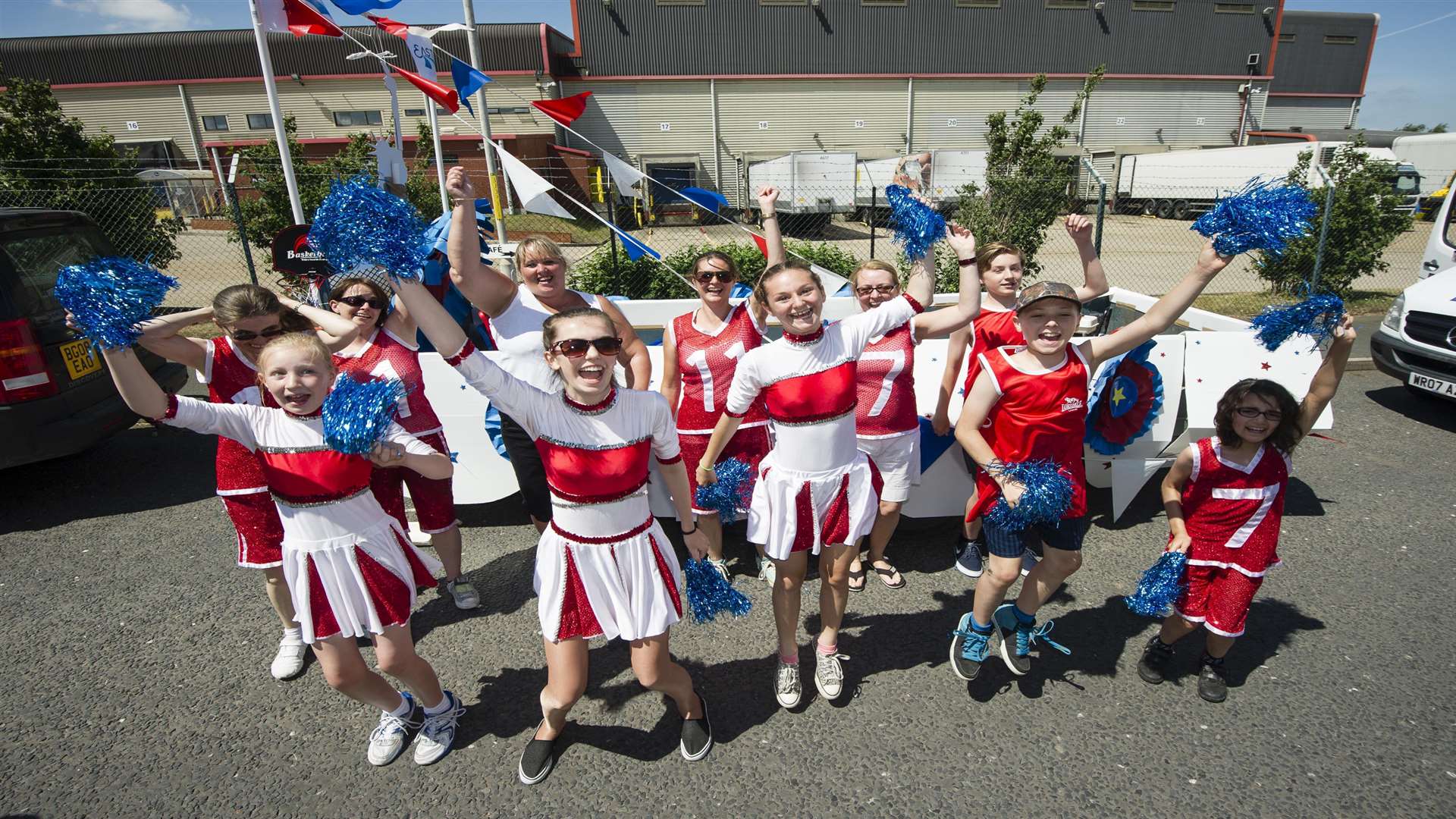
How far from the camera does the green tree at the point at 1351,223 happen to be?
8.60m

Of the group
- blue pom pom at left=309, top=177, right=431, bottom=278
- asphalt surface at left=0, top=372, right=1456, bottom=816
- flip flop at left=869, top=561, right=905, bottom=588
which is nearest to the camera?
blue pom pom at left=309, top=177, right=431, bottom=278

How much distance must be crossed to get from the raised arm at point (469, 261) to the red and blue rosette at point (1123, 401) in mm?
3199

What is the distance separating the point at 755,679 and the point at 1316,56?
51.0 meters

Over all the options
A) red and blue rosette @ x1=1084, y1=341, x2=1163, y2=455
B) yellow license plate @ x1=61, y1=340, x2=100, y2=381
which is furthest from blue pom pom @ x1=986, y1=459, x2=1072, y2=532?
yellow license plate @ x1=61, y1=340, x2=100, y2=381

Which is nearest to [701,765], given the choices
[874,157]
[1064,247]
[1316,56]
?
[1064,247]

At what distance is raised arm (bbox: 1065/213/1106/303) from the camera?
9.23 feet

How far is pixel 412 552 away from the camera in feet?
8.27

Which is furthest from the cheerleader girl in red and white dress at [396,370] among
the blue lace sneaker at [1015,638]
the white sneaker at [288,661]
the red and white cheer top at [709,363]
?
the blue lace sneaker at [1015,638]

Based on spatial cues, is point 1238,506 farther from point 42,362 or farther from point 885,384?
point 42,362

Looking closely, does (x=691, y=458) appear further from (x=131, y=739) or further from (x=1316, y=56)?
(x=1316, y=56)

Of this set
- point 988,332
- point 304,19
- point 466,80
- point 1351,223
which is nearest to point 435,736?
point 988,332

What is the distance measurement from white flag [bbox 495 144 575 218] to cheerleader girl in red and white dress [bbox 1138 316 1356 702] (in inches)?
129

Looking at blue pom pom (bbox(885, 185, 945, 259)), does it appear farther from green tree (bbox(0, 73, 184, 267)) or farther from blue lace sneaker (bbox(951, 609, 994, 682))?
green tree (bbox(0, 73, 184, 267))

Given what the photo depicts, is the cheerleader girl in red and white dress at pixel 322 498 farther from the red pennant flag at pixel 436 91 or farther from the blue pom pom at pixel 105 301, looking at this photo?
the red pennant flag at pixel 436 91
